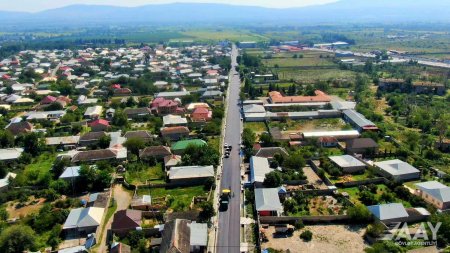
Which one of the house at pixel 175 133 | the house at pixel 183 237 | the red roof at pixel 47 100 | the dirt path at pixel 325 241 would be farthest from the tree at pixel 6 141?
the dirt path at pixel 325 241

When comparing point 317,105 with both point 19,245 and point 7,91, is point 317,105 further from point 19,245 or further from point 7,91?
point 7,91

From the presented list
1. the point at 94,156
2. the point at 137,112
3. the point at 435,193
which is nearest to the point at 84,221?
the point at 94,156

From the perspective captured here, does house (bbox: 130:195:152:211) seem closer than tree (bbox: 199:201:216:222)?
No

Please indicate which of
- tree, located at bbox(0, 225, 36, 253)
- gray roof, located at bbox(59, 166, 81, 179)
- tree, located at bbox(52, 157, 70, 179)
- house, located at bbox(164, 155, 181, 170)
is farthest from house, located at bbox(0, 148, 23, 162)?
tree, located at bbox(0, 225, 36, 253)

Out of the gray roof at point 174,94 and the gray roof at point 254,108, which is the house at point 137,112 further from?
the gray roof at point 254,108

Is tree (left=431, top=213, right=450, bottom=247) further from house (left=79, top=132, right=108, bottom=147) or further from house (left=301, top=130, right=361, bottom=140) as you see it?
house (left=79, top=132, right=108, bottom=147)
